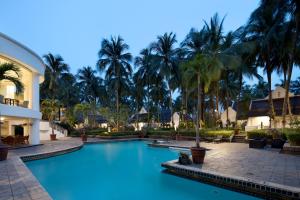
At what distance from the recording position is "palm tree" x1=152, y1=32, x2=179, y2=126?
31.3 m

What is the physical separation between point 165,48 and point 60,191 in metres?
26.2

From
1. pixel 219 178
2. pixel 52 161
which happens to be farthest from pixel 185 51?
pixel 219 178

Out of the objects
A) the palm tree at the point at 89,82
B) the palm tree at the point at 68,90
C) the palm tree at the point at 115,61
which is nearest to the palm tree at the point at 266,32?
the palm tree at the point at 115,61

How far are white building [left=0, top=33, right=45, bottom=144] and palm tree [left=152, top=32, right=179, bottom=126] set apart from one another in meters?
15.0

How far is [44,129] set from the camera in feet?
89.1

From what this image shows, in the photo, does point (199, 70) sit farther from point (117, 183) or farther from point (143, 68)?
point (143, 68)

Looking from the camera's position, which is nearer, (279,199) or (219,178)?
(279,199)

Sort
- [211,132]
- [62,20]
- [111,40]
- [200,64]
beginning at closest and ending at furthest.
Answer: [200,64], [211,132], [111,40], [62,20]

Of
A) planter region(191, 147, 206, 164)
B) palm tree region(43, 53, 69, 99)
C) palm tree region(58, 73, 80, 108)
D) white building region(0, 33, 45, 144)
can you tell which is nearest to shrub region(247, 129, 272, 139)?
planter region(191, 147, 206, 164)

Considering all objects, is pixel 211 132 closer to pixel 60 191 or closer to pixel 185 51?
pixel 185 51

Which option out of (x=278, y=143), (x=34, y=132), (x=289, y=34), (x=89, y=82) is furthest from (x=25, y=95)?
(x=89, y=82)

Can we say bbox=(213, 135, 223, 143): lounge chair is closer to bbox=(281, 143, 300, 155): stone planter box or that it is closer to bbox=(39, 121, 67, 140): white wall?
bbox=(281, 143, 300, 155): stone planter box

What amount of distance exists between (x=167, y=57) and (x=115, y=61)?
7.33 meters

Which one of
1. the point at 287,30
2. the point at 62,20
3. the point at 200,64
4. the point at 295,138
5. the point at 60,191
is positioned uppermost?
the point at 62,20
